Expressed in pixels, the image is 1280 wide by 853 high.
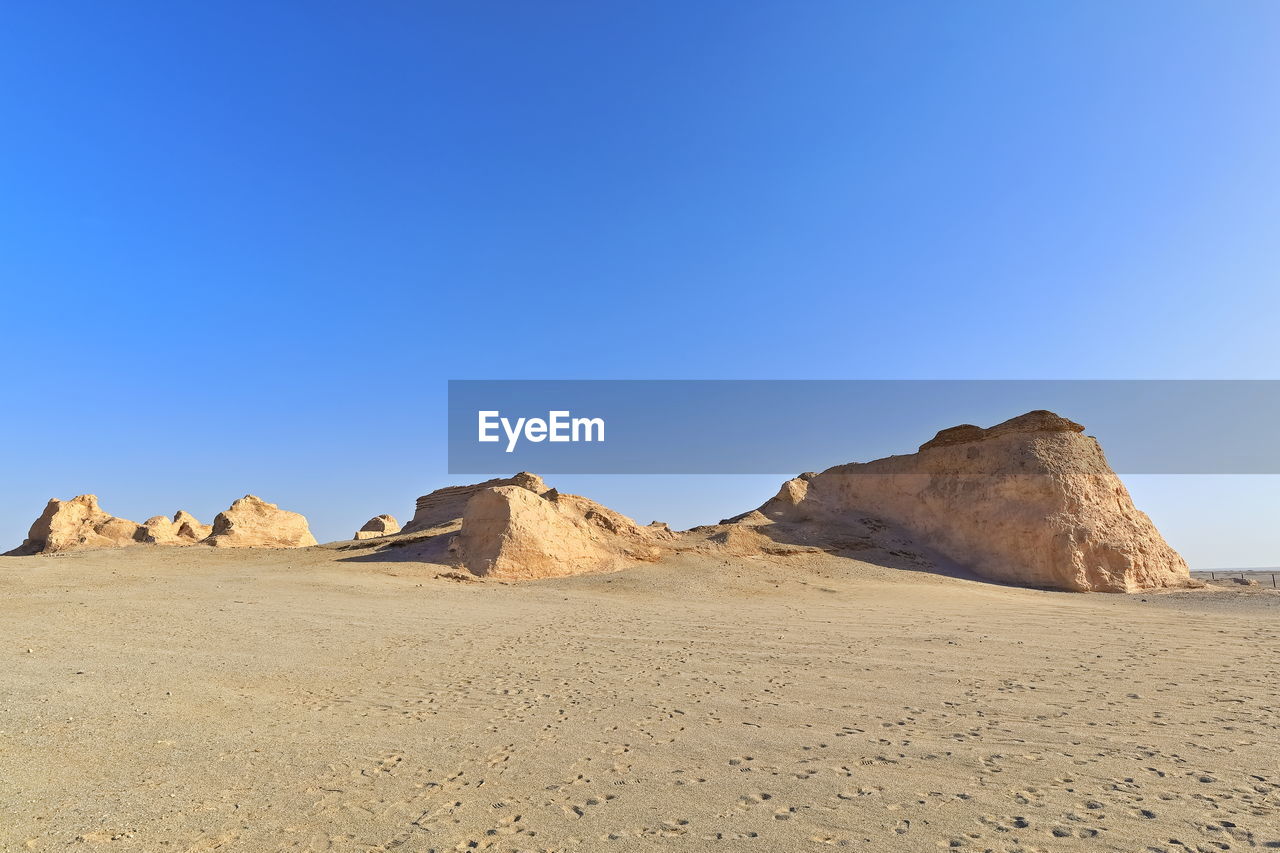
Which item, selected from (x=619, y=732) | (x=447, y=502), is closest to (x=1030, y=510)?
(x=619, y=732)

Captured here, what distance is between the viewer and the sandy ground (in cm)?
371

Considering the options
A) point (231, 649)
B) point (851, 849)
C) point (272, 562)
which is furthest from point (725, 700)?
point (272, 562)

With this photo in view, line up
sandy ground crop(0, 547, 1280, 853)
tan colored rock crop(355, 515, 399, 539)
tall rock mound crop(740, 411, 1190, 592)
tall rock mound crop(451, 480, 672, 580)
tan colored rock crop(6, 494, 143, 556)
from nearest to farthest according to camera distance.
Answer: sandy ground crop(0, 547, 1280, 853) < tall rock mound crop(451, 480, 672, 580) < tall rock mound crop(740, 411, 1190, 592) < tan colored rock crop(6, 494, 143, 556) < tan colored rock crop(355, 515, 399, 539)

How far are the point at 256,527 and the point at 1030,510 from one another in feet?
101

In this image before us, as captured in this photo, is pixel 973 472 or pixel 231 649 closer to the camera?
pixel 231 649

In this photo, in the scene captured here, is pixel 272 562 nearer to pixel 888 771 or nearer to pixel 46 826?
pixel 46 826

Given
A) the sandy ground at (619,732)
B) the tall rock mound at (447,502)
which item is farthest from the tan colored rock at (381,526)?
the sandy ground at (619,732)

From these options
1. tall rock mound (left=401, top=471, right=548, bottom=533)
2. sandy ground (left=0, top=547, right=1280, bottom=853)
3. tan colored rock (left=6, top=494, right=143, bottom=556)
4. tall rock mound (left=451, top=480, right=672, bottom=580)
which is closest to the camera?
sandy ground (left=0, top=547, right=1280, bottom=853)

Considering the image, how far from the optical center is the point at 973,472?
75.0ft

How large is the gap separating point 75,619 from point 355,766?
326 inches

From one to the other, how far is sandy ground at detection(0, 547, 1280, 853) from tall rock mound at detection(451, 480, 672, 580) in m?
6.01

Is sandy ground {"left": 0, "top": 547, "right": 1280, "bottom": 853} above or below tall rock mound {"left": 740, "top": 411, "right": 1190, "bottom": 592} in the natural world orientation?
below

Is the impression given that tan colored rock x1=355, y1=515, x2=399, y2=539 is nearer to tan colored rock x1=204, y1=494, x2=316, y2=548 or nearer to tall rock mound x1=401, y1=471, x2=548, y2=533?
tan colored rock x1=204, y1=494, x2=316, y2=548

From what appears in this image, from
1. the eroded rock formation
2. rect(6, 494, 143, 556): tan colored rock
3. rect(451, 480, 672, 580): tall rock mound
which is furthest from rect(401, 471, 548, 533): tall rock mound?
rect(6, 494, 143, 556): tan colored rock
